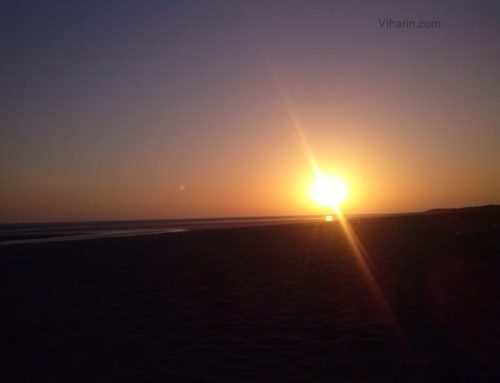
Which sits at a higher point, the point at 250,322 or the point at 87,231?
the point at 87,231

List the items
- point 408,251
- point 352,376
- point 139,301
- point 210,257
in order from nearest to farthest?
point 352,376 < point 139,301 < point 210,257 < point 408,251

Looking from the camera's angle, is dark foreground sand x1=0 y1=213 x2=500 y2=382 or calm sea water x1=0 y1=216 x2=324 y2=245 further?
calm sea water x1=0 y1=216 x2=324 y2=245

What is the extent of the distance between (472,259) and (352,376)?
15.0 meters

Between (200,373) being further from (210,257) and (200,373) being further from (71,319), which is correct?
(210,257)

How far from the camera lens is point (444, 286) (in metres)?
14.7

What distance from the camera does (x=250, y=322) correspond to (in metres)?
10.8

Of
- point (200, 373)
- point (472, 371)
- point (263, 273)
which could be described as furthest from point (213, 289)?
point (472, 371)

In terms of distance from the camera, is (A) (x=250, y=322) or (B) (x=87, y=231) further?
(B) (x=87, y=231)

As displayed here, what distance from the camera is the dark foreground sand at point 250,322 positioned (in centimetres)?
782

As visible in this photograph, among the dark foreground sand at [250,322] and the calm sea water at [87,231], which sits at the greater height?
the calm sea water at [87,231]

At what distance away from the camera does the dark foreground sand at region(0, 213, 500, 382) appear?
7824 mm

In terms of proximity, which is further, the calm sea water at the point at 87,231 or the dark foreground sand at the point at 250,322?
the calm sea water at the point at 87,231

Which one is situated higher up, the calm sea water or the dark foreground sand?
the calm sea water

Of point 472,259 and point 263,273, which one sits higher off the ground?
point 472,259
